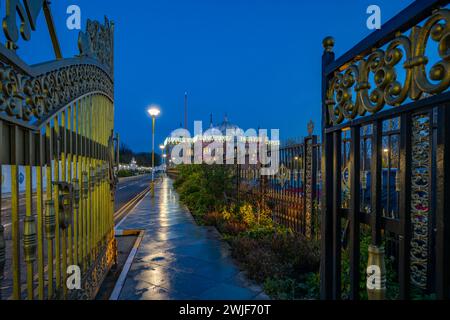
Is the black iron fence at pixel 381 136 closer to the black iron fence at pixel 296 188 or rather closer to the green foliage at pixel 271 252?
the green foliage at pixel 271 252

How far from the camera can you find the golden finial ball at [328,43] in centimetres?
204

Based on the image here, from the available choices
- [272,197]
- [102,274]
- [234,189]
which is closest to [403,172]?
[102,274]

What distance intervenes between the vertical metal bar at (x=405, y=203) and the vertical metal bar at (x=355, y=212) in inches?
13.5

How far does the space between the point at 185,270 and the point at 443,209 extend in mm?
4348

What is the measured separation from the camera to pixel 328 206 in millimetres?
2031

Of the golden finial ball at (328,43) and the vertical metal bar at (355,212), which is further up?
the golden finial ball at (328,43)

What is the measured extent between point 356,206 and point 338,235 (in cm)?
32

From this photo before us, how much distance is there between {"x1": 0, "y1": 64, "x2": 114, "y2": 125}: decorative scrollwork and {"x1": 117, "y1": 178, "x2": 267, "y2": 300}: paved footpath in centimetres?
288

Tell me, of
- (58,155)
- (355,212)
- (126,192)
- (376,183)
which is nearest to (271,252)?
(355,212)

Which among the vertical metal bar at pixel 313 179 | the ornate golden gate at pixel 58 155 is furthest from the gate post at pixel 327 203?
the vertical metal bar at pixel 313 179

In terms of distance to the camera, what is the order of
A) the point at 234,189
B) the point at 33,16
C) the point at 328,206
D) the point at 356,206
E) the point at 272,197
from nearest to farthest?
1. the point at 356,206
2. the point at 33,16
3. the point at 328,206
4. the point at 272,197
5. the point at 234,189

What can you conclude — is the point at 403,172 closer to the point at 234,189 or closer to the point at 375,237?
the point at 375,237

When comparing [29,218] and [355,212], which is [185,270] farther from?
[355,212]
